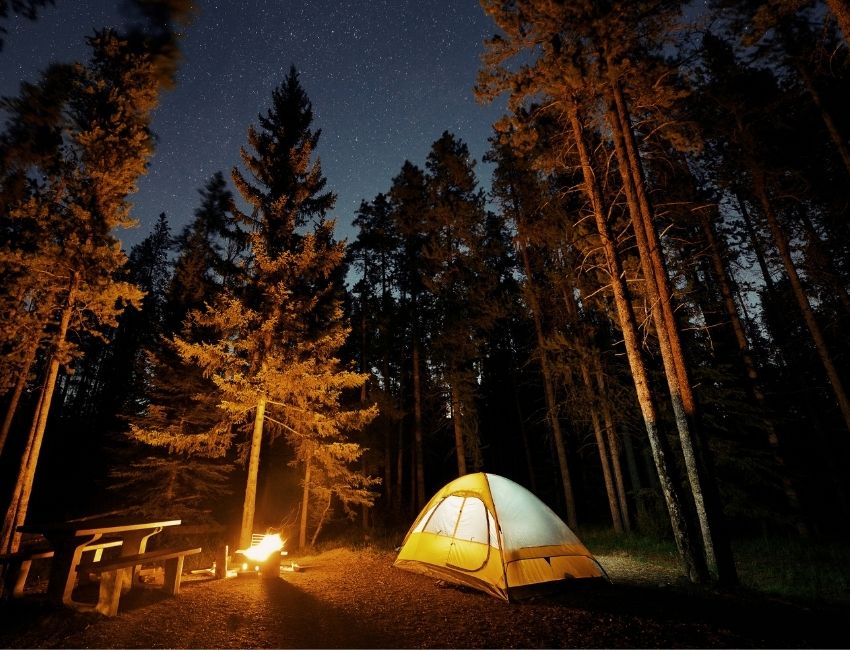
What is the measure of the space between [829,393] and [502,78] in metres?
25.2

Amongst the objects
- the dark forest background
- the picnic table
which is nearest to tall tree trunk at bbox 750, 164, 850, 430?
the dark forest background

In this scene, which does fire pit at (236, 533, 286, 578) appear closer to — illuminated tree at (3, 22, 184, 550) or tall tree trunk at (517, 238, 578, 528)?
illuminated tree at (3, 22, 184, 550)

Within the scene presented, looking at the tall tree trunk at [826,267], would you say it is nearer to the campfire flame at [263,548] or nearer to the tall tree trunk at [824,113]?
the tall tree trunk at [824,113]

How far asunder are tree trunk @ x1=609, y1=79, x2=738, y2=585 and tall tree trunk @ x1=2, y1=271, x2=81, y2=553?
1522cm

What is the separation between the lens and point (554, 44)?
31.6 feet

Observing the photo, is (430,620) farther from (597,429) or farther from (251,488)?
(597,429)

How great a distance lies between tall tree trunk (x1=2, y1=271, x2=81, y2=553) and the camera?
1011 cm

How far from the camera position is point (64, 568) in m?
5.94

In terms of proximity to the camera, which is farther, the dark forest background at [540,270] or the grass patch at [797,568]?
the dark forest background at [540,270]

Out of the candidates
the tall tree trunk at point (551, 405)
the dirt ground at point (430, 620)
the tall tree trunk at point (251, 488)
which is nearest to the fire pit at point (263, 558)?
the tall tree trunk at point (251, 488)

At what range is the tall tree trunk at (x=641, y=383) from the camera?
7363 millimetres

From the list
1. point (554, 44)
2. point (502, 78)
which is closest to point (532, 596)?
point (502, 78)

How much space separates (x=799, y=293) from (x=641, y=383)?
30.7 feet

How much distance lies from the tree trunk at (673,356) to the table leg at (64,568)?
1056 cm
